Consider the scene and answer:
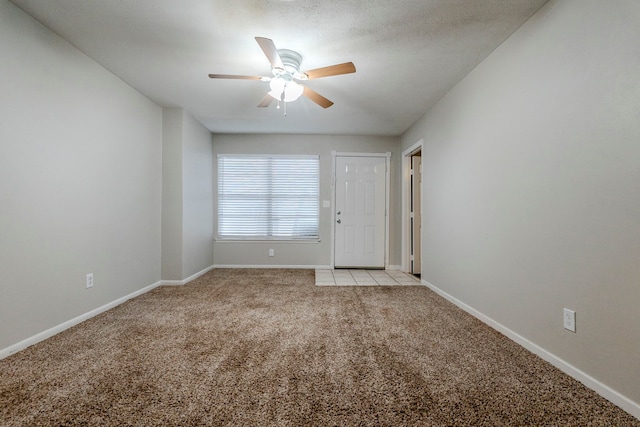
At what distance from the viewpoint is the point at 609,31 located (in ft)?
4.67

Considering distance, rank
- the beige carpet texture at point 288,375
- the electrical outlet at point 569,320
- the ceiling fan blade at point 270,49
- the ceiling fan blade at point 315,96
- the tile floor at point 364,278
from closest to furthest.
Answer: the beige carpet texture at point 288,375 → the electrical outlet at point 569,320 → the ceiling fan blade at point 270,49 → the ceiling fan blade at point 315,96 → the tile floor at point 364,278

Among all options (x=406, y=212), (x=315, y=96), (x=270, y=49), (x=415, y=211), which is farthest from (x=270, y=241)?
(x=270, y=49)

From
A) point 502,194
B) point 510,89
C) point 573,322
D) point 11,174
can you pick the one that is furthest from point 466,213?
point 11,174

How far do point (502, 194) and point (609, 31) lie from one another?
112 cm

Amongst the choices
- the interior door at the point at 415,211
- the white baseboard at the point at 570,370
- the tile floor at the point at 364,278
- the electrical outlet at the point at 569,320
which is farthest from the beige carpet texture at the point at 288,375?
the interior door at the point at 415,211

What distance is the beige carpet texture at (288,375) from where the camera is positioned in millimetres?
1272

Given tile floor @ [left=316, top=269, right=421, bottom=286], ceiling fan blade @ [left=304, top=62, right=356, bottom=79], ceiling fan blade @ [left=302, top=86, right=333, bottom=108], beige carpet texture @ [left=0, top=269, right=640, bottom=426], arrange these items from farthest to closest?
tile floor @ [left=316, top=269, right=421, bottom=286]
ceiling fan blade @ [left=302, top=86, right=333, bottom=108]
ceiling fan blade @ [left=304, top=62, right=356, bottom=79]
beige carpet texture @ [left=0, top=269, right=640, bottom=426]

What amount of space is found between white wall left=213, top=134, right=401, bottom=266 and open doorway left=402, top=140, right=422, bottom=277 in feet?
0.67

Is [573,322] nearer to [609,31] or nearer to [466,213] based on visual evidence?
[466,213]

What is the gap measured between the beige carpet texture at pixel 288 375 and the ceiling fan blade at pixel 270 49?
204 centimetres

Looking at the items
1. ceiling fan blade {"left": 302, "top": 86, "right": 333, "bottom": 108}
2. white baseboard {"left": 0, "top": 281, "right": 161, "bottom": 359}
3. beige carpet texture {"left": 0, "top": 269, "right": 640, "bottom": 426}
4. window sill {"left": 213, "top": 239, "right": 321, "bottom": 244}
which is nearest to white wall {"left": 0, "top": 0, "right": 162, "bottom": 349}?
white baseboard {"left": 0, "top": 281, "right": 161, "bottom": 359}

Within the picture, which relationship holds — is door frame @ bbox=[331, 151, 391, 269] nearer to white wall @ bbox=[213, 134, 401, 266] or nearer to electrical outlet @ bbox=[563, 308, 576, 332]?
white wall @ bbox=[213, 134, 401, 266]

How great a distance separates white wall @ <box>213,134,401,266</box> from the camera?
4832 millimetres

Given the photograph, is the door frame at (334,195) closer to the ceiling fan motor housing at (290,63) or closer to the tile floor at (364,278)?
the tile floor at (364,278)
